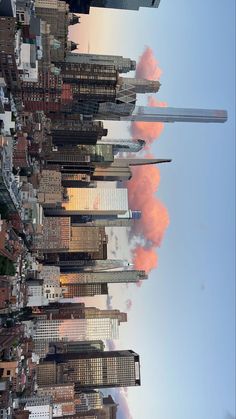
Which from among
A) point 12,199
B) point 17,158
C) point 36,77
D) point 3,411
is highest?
point 36,77

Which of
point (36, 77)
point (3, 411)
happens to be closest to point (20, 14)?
point (36, 77)

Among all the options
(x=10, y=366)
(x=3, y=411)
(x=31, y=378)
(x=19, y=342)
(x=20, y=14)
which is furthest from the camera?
(x=31, y=378)

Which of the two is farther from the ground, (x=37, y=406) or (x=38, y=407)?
(x=37, y=406)

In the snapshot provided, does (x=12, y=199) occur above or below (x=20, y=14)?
below

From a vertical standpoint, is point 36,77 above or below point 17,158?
above

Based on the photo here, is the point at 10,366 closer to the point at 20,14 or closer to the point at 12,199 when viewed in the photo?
the point at 12,199

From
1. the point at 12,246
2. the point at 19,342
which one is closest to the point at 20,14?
the point at 12,246

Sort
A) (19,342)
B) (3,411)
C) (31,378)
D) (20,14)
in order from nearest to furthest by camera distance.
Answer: (3,411) → (20,14) → (19,342) → (31,378)

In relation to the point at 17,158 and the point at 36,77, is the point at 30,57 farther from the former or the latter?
the point at 17,158

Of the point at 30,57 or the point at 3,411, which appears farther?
the point at 30,57
